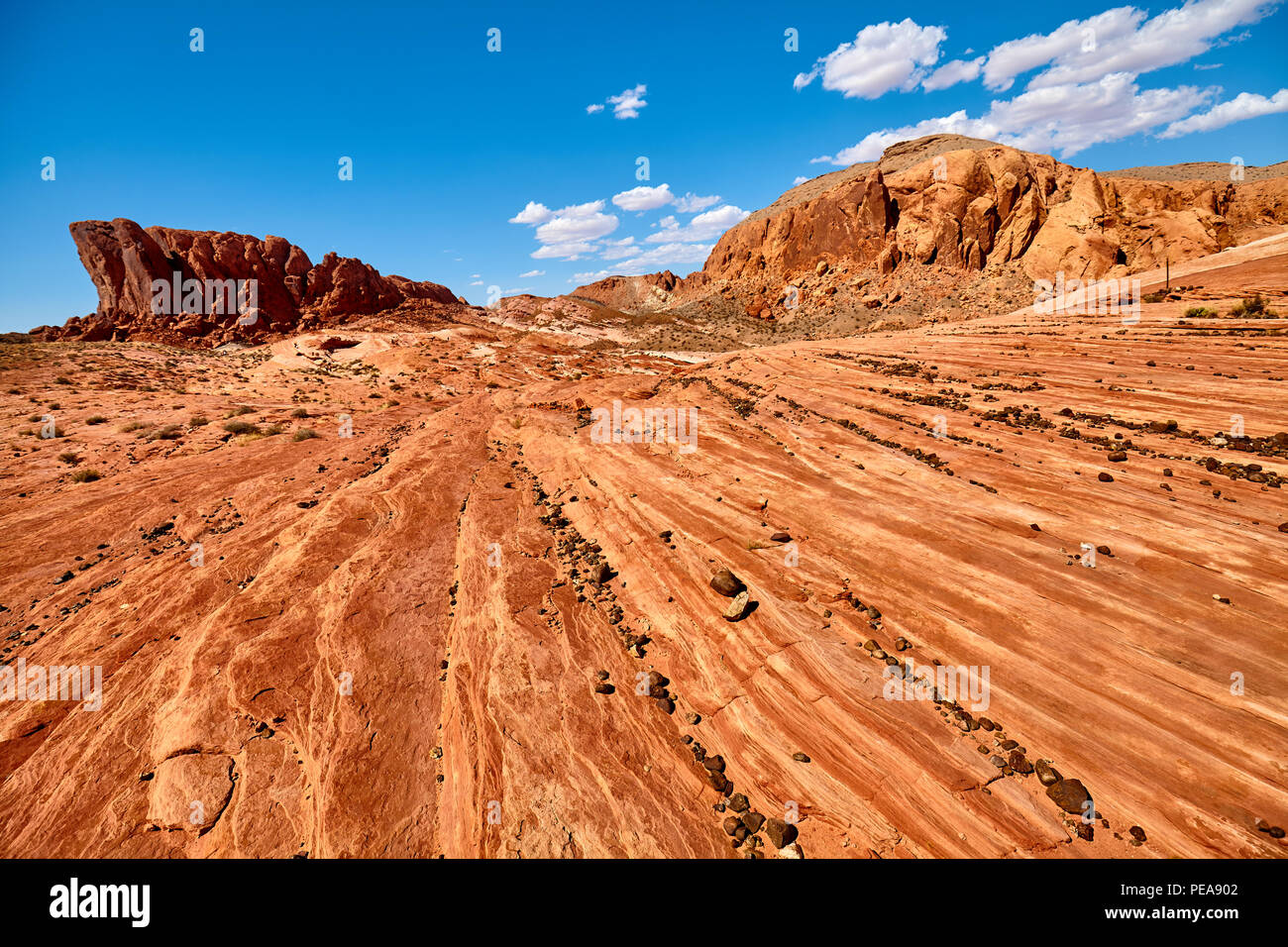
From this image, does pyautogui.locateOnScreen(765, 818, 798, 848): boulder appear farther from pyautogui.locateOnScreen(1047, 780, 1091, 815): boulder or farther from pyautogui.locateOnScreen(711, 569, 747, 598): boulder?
pyautogui.locateOnScreen(711, 569, 747, 598): boulder

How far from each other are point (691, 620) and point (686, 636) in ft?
1.24

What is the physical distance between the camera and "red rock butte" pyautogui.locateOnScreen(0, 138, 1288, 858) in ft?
18.0

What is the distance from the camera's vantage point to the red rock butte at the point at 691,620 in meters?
5.48

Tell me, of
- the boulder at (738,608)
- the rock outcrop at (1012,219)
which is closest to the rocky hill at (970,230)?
the rock outcrop at (1012,219)

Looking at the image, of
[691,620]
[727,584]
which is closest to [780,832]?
[691,620]

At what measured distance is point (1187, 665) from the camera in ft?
21.7

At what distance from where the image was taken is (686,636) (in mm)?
8312

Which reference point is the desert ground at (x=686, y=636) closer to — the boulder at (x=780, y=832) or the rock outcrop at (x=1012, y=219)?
the boulder at (x=780, y=832)

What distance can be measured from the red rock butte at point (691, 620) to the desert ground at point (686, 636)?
6 centimetres

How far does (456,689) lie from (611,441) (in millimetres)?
10992

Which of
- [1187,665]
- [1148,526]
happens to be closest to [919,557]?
[1187,665]
